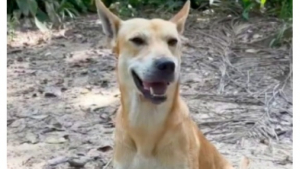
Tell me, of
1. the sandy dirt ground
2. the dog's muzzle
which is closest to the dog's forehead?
the dog's muzzle

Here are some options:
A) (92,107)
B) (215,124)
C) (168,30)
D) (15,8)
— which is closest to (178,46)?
(168,30)

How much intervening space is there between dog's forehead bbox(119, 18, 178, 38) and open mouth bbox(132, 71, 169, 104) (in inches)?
10.8

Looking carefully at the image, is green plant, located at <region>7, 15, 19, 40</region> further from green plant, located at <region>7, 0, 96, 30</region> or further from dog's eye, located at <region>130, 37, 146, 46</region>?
dog's eye, located at <region>130, 37, 146, 46</region>

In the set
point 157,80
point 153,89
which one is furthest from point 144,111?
point 157,80

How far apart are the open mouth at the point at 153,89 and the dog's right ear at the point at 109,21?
0.41 m

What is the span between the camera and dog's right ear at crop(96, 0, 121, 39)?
412cm

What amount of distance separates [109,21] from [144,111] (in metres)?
0.62

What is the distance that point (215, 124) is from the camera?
5871 millimetres

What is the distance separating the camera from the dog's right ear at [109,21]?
4.12 metres

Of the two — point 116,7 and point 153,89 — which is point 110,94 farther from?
point 116,7

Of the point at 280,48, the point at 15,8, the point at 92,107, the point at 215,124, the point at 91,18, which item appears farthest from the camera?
the point at 91,18

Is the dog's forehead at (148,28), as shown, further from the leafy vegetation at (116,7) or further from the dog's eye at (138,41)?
the leafy vegetation at (116,7)
